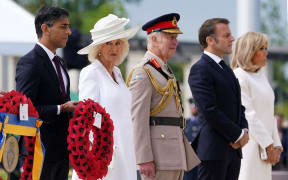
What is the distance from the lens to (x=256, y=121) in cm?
675

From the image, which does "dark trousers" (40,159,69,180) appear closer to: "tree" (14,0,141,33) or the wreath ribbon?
the wreath ribbon

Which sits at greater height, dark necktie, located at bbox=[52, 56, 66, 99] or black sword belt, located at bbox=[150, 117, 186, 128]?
dark necktie, located at bbox=[52, 56, 66, 99]

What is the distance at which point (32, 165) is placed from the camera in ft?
16.1

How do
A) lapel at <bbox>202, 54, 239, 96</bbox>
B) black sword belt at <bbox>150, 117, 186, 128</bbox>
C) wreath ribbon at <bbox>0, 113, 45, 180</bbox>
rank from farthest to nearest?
1. lapel at <bbox>202, 54, 239, 96</bbox>
2. black sword belt at <bbox>150, 117, 186, 128</bbox>
3. wreath ribbon at <bbox>0, 113, 45, 180</bbox>

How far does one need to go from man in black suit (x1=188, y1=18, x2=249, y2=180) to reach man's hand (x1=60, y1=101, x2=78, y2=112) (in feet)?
4.91

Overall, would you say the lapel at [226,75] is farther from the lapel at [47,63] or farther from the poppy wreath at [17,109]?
the poppy wreath at [17,109]

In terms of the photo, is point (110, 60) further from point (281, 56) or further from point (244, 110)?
point (281, 56)

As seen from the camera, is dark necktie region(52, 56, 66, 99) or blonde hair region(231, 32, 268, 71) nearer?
dark necktie region(52, 56, 66, 99)

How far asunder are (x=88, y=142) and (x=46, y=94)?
20.3 inches

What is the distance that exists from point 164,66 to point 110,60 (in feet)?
1.87

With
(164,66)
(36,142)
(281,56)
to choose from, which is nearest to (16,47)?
(164,66)

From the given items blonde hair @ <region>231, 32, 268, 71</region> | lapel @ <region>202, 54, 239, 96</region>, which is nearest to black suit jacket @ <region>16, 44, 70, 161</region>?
lapel @ <region>202, 54, 239, 96</region>

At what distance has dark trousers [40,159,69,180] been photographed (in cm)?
513

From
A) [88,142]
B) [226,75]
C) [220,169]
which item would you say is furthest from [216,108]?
[88,142]
